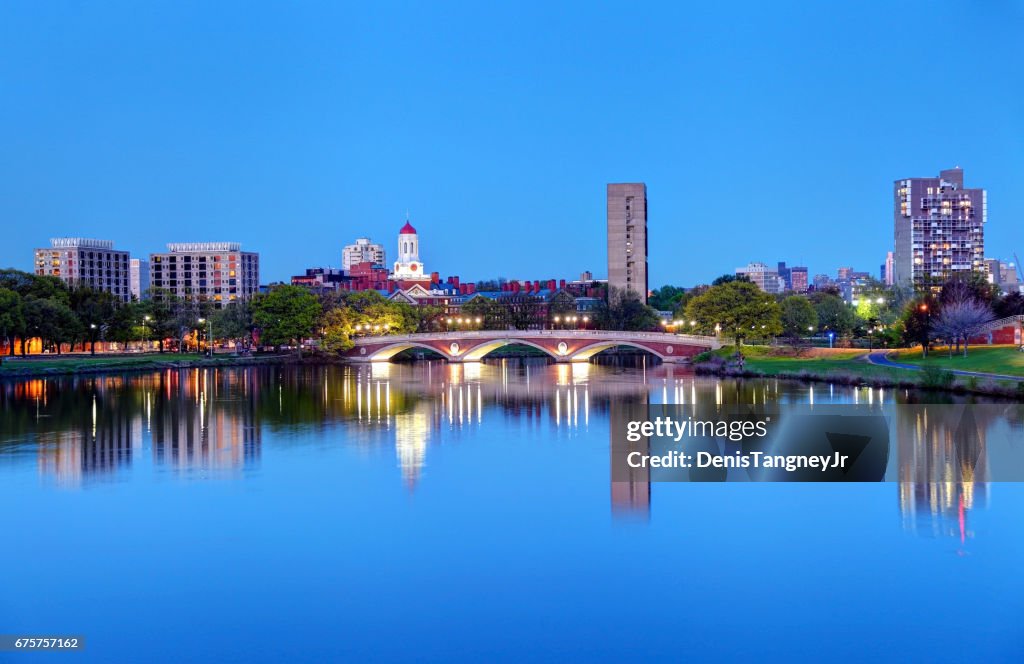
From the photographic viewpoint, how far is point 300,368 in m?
85.4

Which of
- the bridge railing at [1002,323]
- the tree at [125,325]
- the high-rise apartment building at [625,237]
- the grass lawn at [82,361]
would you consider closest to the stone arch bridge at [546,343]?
the grass lawn at [82,361]

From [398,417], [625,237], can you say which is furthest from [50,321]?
[625,237]

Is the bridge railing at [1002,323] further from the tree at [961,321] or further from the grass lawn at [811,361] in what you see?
the grass lawn at [811,361]

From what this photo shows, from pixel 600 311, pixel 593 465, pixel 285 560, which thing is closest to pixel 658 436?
pixel 593 465

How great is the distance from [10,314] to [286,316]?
25128mm

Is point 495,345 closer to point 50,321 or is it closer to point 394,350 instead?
point 394,350

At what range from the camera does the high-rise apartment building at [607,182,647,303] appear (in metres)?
143

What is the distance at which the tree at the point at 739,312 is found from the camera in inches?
3081

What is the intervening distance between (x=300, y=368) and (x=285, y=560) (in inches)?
2528

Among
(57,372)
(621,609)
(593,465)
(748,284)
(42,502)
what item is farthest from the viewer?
(748,284)

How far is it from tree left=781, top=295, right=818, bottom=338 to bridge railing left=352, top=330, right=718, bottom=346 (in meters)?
8.22

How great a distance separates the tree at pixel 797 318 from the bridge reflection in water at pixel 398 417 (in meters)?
15.4

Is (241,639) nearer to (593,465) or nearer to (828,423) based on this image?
(593,465)

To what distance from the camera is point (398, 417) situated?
4741 centimetres
